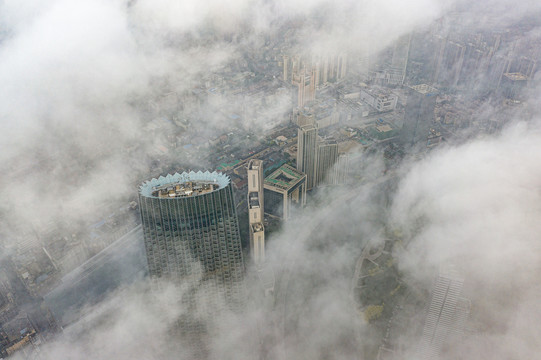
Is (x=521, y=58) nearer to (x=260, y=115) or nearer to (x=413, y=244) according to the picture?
(x=413, y=244)

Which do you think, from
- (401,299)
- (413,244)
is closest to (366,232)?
(413,244)

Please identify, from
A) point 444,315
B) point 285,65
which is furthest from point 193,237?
point 285,65

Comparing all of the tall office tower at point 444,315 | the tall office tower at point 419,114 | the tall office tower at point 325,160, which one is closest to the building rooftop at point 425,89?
the tall office tower at point 419,114

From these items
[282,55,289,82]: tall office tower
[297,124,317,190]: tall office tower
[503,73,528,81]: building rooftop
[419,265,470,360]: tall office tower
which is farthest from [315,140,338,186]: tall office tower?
[419,265,470,360]: tall office tower

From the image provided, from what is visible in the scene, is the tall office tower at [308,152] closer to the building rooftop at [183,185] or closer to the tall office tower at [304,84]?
the tall office tower at [304,84]

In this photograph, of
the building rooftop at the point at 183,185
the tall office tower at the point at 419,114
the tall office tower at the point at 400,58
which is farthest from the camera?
the tall office tower at the point at 400,58
